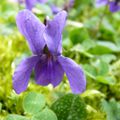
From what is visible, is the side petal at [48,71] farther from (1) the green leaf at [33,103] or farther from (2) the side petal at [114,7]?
(2) the side petal at [114,7]

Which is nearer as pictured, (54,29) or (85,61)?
(54,29)

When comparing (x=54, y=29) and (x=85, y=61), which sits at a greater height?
(x=54, y=29)

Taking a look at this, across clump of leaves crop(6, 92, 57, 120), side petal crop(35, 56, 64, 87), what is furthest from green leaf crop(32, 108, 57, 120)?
side petal crop(35, 56, 64, 87)

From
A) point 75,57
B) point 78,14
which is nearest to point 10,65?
point 75,57

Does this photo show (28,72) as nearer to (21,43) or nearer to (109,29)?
(21,43)

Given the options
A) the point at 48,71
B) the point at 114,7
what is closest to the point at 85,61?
the point at 114,7

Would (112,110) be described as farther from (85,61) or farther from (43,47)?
(85,61)

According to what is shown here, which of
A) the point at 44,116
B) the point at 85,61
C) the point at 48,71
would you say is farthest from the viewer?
the point at 85,61
